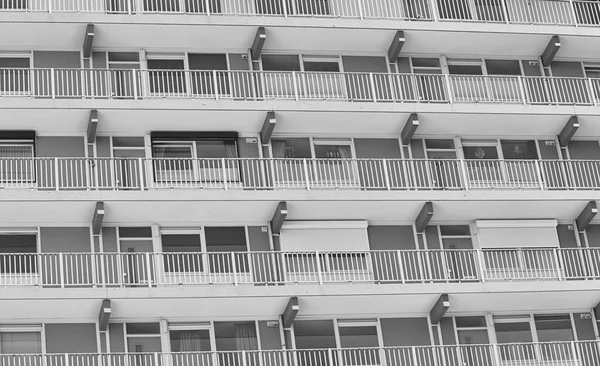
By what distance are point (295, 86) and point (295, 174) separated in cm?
239

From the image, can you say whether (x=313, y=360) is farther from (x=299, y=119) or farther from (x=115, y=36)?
(x=115, y=36)

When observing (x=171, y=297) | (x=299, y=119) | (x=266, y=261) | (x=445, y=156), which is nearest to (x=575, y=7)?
(x=445, y=156)

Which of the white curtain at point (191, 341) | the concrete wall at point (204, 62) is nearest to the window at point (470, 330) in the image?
the white curtain at point (191, 341)

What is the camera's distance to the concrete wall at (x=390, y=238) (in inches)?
1614

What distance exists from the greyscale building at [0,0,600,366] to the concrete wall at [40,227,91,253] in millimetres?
64

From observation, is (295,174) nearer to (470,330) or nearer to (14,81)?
(470,330)

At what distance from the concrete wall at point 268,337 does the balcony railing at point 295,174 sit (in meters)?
3.57

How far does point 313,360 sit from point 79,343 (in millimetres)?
5544

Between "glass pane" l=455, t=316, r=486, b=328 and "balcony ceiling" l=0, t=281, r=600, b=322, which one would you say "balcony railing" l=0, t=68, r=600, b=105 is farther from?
"glass pane" l=455, t=316, r=486, b=328

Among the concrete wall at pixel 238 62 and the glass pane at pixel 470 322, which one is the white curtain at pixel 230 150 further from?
the glass pane at pixel 470 322

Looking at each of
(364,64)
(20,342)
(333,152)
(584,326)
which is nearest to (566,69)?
(364,64)

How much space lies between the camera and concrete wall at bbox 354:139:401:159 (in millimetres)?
42188

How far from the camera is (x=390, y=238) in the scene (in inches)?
1619

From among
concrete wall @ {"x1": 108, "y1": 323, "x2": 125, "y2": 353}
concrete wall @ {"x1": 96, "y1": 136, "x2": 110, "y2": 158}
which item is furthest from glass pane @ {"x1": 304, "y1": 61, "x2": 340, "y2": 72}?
concrete wall @ {"x1": 108, "y1": 323, "x2": 125, "y2": 353}
